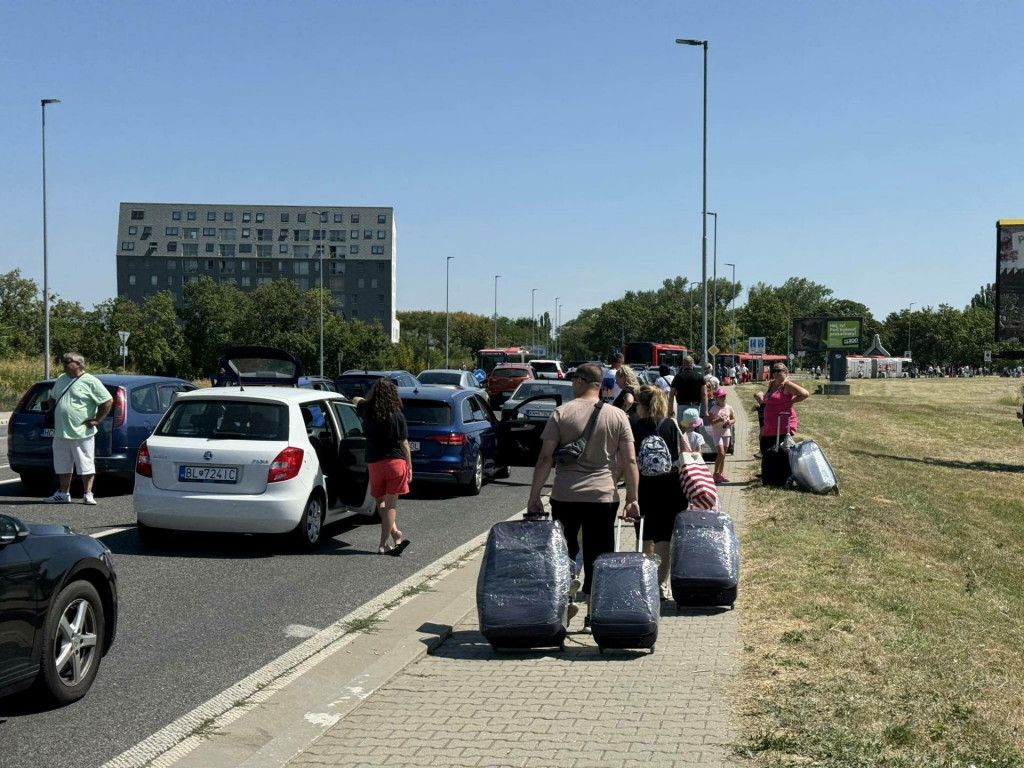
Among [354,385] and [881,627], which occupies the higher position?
[354,385]

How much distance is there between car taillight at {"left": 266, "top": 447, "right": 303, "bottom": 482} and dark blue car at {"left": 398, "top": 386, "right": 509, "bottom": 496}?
16.2 ft

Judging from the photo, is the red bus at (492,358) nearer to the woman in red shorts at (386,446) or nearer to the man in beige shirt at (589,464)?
the woman in red shorts at (386,446)

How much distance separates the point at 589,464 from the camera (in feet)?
25.2

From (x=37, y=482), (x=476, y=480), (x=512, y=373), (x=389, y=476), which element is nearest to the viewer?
(x=389, y=476)

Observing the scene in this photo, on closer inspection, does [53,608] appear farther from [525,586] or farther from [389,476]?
[389,476]

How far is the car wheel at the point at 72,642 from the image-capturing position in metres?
5.76

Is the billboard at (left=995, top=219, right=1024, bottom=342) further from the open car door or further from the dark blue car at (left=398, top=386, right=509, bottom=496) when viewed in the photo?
the dark blue car at (left=398, top=386, right=509, bottom=496)

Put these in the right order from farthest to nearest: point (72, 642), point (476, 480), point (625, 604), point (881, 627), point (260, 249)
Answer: point (260, 249)
point (476, 480)
point (881, 627)
point (625, 604)
point (72, 642)

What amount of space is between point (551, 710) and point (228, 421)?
610 centimetres

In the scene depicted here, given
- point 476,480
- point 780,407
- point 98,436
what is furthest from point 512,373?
point 98,436

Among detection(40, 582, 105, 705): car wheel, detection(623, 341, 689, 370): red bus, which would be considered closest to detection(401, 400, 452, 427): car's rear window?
detection(40, 582, 105, 705): car wheel

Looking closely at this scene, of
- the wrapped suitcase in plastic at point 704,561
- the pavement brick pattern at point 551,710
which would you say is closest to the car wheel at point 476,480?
the wrapped suitcase in plastic at point 704,561

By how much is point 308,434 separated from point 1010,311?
26.9 metres

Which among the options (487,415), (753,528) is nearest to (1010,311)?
(487,415)
